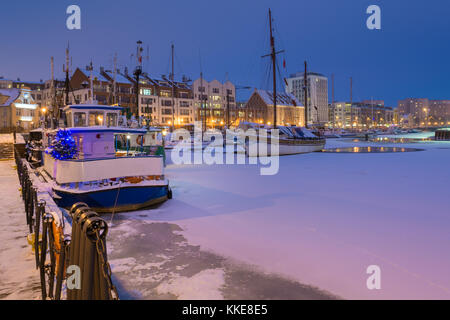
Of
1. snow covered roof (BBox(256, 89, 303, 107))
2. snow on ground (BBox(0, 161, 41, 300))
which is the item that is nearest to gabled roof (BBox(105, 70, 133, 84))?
snow covered roof (BBox(256, 89, 303, 107))

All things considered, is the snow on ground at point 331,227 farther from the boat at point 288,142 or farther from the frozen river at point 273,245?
the boat at point 288,142

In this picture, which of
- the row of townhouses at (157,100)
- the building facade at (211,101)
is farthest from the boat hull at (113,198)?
the building facade at (211,101)

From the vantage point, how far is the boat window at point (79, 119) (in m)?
13.4

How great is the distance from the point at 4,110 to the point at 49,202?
70.1 meters

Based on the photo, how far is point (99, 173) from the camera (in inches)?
435

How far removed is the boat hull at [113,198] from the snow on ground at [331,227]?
2.36ft

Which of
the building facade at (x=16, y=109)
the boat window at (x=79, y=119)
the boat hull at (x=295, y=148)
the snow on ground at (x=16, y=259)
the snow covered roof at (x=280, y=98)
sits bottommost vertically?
the snow on ground at (x=16, y=259)

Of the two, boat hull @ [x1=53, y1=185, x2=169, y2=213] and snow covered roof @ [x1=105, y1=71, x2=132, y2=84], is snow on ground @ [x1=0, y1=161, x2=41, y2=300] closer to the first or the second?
boat hull @ [x1=53, y1=185, x2=169, y2=213]

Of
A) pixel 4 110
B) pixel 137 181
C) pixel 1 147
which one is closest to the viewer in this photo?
pixel 137 181

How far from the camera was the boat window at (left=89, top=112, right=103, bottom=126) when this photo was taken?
45.6ft

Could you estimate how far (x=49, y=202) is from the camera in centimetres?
792

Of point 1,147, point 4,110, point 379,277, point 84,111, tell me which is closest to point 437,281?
point 379,277

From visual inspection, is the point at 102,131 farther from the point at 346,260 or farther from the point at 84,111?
the point at 346,260
